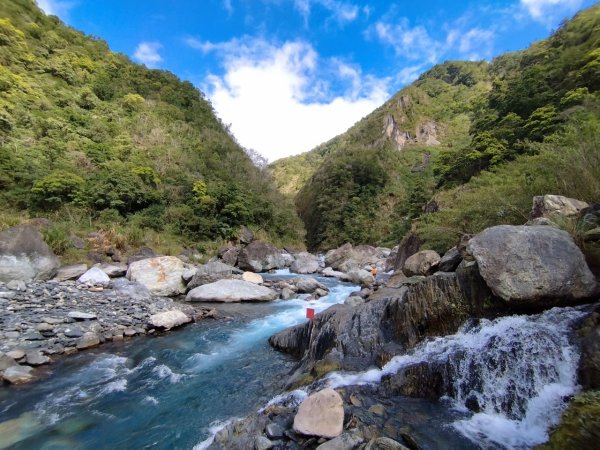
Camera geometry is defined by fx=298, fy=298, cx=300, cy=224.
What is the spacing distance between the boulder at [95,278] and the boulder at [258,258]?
28.5ft

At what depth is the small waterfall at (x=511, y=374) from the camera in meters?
3.04

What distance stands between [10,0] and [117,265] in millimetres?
33676

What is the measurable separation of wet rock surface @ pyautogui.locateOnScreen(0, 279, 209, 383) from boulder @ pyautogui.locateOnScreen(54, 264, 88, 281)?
1149mm

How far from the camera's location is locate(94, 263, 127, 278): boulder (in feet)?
40.6

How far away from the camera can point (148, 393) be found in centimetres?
519

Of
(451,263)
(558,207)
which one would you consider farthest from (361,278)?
(558,207)

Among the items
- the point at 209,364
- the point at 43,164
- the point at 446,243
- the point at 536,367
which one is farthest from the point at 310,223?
the point at 536,367

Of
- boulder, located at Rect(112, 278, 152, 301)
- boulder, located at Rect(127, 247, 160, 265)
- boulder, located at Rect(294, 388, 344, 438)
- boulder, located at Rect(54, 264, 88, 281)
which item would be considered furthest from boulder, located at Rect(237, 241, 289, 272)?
boulder, located at Rect(294, 388, 344, 438)

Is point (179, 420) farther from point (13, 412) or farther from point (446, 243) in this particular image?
point (446, 243)

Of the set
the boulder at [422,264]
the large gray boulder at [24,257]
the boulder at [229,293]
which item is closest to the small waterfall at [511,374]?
the boulder at [422,264]

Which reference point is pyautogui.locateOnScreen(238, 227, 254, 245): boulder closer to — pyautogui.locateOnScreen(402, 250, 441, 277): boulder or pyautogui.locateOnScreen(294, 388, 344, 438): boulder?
pyautogui.locateOnScreen(402, 250, 441, 277): boulder

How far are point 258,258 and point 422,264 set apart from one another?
40.7 feet

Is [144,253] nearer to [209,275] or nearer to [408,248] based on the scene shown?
[209,275]

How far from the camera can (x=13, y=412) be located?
14.5 ft
